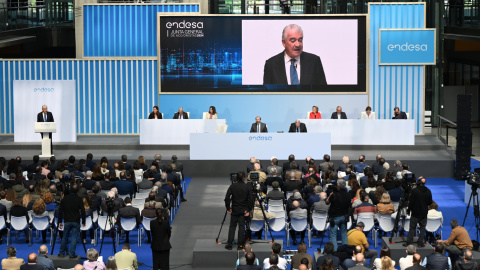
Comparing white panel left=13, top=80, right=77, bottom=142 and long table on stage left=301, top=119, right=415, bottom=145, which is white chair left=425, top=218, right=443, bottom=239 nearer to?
long table on stage left=301, top=119, right=415, bottom=145

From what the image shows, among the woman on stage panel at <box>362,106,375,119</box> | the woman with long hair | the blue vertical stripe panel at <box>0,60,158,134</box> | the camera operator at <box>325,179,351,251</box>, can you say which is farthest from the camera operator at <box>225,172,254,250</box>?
the blue vertical stripe panel at <box>0,60,158,134</box>

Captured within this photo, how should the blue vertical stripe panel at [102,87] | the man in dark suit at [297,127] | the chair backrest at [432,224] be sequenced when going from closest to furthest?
the chair backrest at [432,224] < the man in dark suit at [297,127] < the blue vertical stripe panel at [102,87]

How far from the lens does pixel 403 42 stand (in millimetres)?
28359

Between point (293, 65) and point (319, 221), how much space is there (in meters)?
12.4

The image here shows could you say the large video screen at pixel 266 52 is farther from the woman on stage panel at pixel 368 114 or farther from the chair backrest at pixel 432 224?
the chair backrest at pixel 432 224

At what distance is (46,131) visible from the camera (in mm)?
24000

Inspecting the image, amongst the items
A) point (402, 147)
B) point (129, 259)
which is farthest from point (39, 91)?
A: point (129, 259)

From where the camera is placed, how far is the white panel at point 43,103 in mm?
26219

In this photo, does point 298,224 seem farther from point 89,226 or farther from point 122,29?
point 122,29

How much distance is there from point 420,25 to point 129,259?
18696 millimetres

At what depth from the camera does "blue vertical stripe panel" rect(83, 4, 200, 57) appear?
29234 mm

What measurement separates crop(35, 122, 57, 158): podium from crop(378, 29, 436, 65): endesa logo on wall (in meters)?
12.0

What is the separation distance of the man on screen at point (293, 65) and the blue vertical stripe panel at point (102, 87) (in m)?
4.41

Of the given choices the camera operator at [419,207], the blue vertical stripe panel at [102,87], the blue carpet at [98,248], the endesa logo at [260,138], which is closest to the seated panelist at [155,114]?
the blue vertical stripe panel at [102,87]
